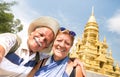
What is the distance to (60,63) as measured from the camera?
4.93ft

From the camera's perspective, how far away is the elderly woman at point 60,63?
1481 mm

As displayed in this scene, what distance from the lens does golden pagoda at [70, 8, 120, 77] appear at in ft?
77.5

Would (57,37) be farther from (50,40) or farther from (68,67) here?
(68,67)

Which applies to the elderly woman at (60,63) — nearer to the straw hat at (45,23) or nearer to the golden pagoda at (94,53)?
the straw hat at (45,23)

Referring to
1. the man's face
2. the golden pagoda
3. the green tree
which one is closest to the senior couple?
the man's face

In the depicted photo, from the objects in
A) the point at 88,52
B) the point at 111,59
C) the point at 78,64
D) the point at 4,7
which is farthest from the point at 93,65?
the point at 78,64

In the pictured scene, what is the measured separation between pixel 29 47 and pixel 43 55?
4.1 inches

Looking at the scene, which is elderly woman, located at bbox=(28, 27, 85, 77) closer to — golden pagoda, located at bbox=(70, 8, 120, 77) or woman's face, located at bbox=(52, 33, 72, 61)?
woman's face, located at bbox=(52, 33, 72, 61)

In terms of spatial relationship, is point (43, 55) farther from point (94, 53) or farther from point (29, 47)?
point (94, 53)

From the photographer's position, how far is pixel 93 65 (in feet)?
78.3

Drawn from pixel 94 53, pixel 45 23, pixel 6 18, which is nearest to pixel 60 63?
pixel 45 23

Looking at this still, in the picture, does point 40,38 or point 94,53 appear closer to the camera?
point 40,38

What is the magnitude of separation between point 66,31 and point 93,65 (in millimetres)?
22656

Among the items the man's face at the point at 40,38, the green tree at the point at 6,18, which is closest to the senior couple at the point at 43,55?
the man's face at the point at 40,38
